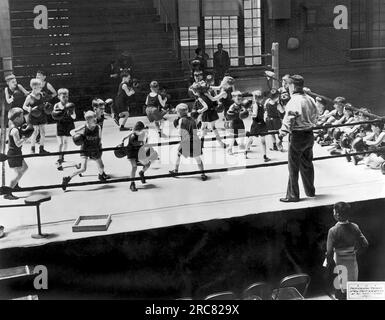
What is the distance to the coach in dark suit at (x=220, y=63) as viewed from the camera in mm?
12672

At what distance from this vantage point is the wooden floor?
707cm

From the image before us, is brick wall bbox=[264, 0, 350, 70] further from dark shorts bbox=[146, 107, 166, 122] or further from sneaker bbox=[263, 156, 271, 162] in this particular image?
sneaker bbox=[263, 156, 271, 162]

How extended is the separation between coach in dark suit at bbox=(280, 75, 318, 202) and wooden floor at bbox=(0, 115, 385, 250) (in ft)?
0.66

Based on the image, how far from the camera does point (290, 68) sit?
550 inches

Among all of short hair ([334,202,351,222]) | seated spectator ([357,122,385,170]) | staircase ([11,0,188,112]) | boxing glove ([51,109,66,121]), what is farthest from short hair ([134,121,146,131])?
staircase ([11,0,188,112])

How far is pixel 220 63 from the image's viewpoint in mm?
12672

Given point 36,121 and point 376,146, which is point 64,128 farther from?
point 376,146

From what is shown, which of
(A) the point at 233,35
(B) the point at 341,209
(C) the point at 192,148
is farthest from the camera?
(A) the point at 233,35

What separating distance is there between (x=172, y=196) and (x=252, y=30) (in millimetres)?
6744

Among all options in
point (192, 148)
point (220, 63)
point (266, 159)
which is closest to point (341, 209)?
point (192, 148)

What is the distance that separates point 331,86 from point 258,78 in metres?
1.57

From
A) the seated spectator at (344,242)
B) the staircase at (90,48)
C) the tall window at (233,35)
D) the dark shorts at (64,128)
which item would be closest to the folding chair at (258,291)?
the seated spectator at (344,242)
